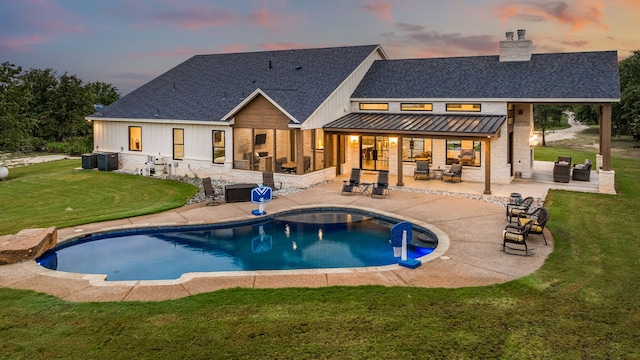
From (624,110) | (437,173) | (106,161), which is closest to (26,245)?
(106,161)

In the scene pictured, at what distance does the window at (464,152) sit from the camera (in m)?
23.8

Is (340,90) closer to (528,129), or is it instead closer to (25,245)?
(528,129)

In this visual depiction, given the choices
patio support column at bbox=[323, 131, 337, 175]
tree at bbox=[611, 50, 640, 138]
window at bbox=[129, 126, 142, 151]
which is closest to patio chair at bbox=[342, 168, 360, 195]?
patio support column at bbox=[323, 131, 337, 175]

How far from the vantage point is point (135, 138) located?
93.8 feet

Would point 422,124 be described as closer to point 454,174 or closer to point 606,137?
point 454,174

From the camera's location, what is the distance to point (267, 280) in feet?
33.7

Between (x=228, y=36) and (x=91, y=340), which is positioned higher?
(x=228, y=36)

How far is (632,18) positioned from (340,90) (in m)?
28.0

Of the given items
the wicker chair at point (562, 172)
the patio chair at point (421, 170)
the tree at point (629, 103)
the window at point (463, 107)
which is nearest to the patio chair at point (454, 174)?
the patio chair at point (421, 170)

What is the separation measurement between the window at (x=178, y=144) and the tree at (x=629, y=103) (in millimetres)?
39171

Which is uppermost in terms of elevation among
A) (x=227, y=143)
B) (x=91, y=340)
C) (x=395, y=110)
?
(x=395, y=110)

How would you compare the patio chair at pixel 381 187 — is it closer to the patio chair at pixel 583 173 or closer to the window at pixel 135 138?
the patio chair at pixel 583 173

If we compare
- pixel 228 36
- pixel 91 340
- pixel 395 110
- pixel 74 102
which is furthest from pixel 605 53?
pixel 74 102

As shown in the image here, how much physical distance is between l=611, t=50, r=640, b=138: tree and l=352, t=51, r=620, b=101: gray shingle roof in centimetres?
2308
